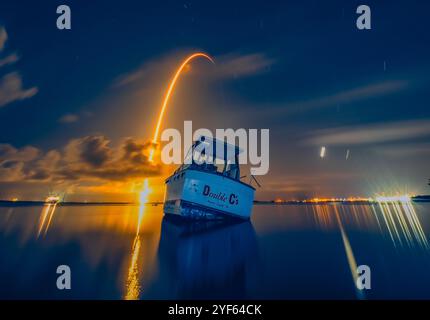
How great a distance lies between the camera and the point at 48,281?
1102 centimetres

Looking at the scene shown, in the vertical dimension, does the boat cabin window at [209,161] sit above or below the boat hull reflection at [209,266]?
above

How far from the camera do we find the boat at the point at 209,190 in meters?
28.0

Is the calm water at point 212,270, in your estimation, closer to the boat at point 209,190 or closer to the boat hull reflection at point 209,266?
the boat hull reflection at point 209,266

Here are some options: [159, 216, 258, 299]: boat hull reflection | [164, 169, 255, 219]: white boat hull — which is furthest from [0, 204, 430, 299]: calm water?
[164, 169, 255, 219]: white boat hull

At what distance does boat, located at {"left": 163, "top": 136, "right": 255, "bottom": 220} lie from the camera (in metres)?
28.0

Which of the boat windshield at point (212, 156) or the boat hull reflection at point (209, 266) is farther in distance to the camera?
the boat windshield at point (212, 156)

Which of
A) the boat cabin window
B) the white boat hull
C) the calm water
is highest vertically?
the boat cabin window

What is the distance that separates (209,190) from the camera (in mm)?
28109

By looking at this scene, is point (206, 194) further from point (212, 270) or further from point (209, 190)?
point (212, 270)

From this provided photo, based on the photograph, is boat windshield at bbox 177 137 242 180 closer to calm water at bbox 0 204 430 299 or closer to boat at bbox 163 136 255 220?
boat at bbox 163 136 255 220

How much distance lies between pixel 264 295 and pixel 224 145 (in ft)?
79.3

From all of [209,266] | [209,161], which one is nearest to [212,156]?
[209,161]

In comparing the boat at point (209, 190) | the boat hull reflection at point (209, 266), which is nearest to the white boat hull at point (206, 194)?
the boat at point (209, 190)
